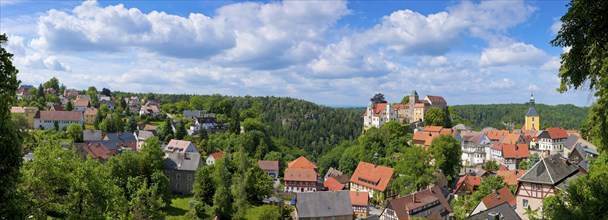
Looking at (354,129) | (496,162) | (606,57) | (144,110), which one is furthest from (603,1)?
(354,129)

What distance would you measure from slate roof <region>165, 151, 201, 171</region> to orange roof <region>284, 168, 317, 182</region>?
11539mm

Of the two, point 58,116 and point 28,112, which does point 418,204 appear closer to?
point 58,116

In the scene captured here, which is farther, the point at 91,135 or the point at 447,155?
the point at 91,135

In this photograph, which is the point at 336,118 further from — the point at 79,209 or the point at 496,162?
the point at 79,209

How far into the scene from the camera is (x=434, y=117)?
9138cm

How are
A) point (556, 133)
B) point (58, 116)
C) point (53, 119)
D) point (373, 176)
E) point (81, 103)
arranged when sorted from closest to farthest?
point (373, 176)
point (556, 133)
point (53, 119)
point (58, 116)
point (81, 103)

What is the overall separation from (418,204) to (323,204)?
8.72m

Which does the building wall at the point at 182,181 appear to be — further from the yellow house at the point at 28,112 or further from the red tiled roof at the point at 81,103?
the red tiled roof at the point at 81,103

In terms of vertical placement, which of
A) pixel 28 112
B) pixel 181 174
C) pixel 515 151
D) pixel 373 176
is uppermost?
pixel 28 112

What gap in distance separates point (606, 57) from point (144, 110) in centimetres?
11015

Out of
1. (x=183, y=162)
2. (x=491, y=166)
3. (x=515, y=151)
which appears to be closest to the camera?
(x=183, y=162)

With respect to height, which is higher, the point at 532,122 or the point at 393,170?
the point at 532,122

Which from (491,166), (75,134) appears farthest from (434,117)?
(75,134)

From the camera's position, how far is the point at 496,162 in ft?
217
